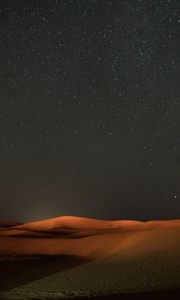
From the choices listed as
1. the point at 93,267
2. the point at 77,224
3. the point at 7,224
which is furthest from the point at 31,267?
the point at 7,224

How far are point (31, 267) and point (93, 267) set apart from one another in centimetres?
250

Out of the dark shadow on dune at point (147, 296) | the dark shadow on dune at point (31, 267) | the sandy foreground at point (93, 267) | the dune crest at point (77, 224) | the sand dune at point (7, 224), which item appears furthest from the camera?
the sand dune at point (7, 224)

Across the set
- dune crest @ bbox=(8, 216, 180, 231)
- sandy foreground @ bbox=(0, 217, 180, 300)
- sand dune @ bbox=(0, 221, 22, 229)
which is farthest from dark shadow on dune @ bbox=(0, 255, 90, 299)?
sand dune @ bbox=(0, 221, 22, 229)

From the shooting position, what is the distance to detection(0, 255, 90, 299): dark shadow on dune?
11.7 m

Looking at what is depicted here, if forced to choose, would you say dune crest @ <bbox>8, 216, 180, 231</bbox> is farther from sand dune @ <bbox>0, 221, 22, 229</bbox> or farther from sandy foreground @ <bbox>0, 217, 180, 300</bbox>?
sandy foreground @ <bbox>0, 217, 180, 300</bbox>

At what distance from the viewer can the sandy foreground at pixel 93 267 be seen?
8.92m

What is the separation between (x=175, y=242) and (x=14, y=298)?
29.3ft

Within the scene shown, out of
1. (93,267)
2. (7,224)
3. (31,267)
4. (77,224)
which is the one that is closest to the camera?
(93,267)

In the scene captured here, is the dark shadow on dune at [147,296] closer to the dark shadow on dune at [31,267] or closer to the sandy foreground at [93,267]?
the sandy foreground at [93,267]

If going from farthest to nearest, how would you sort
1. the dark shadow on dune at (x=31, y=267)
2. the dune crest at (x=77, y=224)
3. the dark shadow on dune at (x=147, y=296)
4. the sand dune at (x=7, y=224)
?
the sand dune at (x=7, y=224) < the dune crest at (x=77, y=224) < the dark shadow on dune at (x=31, y=267) < the dark shadow on dune at (x=147, y=296)

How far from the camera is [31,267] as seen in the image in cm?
1413

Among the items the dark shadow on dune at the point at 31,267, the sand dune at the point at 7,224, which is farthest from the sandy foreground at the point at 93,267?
the sand dune at the point at 7,224

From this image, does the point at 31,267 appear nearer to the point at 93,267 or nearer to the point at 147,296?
the point at 93,267

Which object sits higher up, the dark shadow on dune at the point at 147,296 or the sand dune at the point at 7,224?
the sand dune at the point at 7,224
